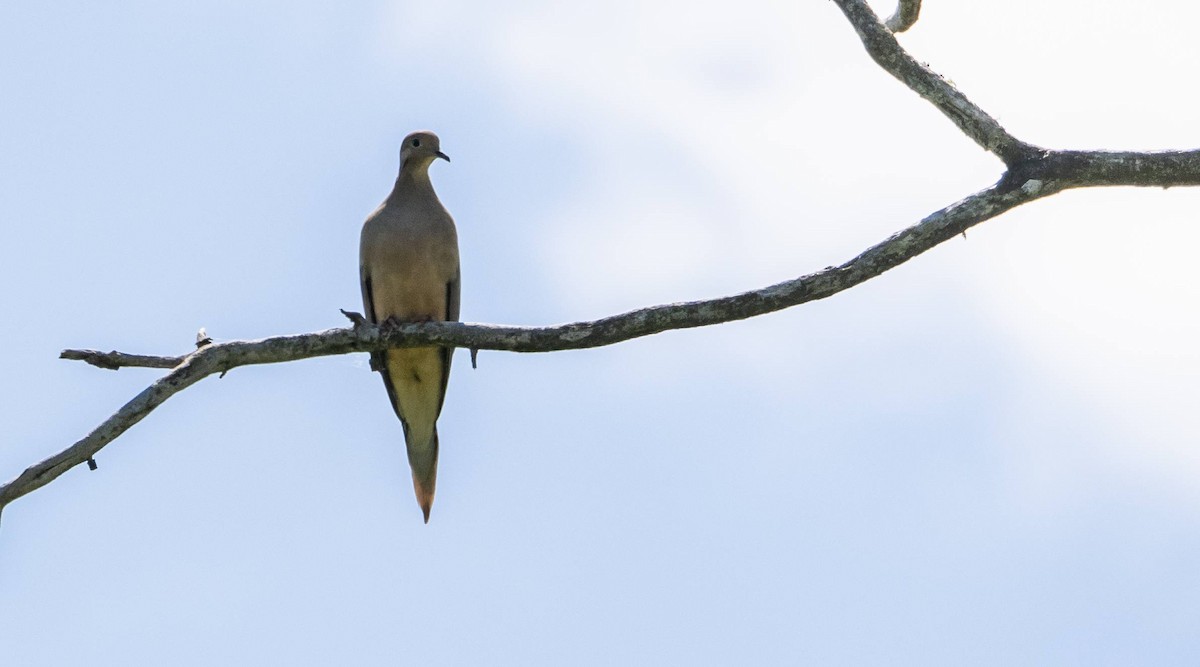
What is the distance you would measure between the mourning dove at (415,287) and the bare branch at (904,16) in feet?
9.60

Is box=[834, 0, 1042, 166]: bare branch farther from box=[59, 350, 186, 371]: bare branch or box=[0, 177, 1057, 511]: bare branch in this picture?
box=[59, 350, 186, 371]: bare branch

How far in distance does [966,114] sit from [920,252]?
2.26 feet

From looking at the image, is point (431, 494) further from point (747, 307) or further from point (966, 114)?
point (966, 114)

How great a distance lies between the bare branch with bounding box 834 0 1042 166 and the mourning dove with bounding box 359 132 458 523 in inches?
121

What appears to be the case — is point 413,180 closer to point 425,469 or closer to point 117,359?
point 425,469

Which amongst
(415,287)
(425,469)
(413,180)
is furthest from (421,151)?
(425,469)

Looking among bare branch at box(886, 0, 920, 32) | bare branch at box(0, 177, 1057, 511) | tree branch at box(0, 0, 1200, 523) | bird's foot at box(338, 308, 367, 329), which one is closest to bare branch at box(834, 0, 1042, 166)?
tree branch at box(0, 0, 1200, 523)

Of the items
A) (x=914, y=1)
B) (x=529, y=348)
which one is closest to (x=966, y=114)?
(x=914, y=1)

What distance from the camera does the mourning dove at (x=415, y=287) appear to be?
8.39 m

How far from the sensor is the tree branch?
19.2 feet

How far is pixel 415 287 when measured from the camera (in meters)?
8.39

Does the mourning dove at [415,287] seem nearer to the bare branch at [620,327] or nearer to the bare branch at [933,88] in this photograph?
the bare branch at [620,327]

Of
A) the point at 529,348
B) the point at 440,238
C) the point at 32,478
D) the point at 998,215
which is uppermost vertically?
the point at 440,238

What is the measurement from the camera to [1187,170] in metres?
6.15
